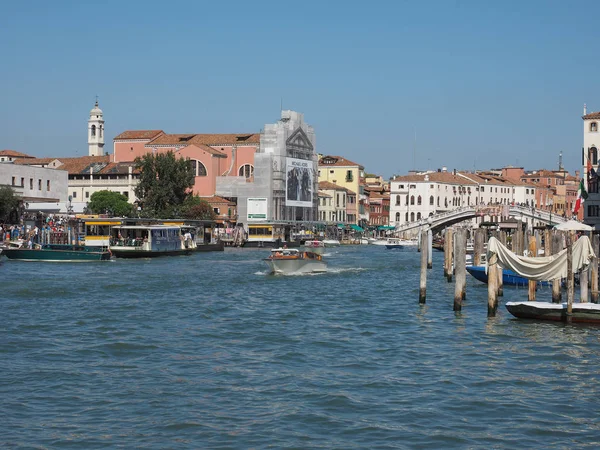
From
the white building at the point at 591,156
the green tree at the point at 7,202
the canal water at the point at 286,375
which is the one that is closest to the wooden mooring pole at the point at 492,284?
the canal water at the point at 286,375

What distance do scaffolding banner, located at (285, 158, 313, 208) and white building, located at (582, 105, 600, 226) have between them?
80.7 feet

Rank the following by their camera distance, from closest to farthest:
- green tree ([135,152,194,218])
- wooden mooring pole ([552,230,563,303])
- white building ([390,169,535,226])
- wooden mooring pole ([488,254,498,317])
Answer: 1. wooden mooring pole ([488,254,498,317])
2. wooden mooring pole ([552,230,563,303])
3. green tree ([135,152,194,218])
4. white building ([390,169,535,226])

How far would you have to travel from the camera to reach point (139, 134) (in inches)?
3354

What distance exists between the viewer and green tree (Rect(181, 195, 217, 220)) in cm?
6669

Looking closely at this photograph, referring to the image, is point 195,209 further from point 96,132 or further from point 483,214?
point 96,132

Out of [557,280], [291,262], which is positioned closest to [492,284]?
[557,280]

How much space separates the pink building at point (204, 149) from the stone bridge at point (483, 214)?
15094 millimetres

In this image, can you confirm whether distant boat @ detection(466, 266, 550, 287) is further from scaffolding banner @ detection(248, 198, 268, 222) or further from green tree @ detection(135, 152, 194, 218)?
scaffolding banner @ detection(248, 198, 268, 222)

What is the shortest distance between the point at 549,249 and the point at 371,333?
843cm

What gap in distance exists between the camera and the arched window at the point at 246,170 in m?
81.5

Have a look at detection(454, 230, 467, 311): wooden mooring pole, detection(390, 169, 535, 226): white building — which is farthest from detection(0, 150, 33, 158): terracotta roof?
detection(454, 230, 467, 311): wooden mooring pole

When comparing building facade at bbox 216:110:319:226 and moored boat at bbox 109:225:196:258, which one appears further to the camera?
building facade at bbox 216:110:319:226

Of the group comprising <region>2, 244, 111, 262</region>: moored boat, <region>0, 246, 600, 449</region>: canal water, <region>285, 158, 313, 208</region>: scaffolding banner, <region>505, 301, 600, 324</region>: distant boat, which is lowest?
<region>0, 246, 600, 449</region>: canal water

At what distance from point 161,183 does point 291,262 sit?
35.8 metres
